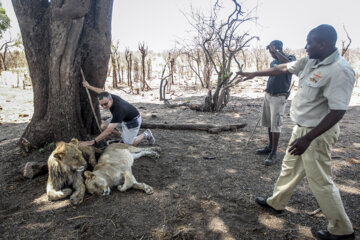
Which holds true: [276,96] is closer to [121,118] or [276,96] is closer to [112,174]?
[121,118]

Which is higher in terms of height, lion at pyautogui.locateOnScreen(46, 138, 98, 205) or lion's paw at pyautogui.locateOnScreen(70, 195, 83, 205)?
lion at pyautogui.locateOnScreen(46, 138, 98, 205)

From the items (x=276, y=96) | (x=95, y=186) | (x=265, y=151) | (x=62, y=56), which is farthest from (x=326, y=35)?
(x=62, y=56)

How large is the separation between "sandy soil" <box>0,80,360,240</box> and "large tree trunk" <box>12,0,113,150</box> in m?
0.65

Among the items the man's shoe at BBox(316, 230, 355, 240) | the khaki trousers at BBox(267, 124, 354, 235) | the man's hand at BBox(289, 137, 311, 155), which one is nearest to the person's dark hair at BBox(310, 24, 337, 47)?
the khaki trousers at BBox(267, 124, 354, 235)

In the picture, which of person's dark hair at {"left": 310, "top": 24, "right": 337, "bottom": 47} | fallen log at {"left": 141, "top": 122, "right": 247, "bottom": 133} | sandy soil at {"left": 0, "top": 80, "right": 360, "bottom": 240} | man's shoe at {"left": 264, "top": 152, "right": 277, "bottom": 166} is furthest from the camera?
fallen log at {"left": 141, "top": 122, "right": 247, "bottom": 133}

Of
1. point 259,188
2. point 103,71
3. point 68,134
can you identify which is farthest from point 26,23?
point 259,188

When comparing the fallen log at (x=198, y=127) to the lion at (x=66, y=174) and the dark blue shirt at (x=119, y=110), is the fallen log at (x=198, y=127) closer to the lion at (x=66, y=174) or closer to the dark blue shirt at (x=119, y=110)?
the dark blue shirt at (x=119, y=110)

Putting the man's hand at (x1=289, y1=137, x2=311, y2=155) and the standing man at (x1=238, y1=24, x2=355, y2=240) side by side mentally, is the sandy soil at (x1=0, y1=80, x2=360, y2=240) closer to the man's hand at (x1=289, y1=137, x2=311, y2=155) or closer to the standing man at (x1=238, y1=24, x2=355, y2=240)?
the standing man at (x1=238, y1=24, x2=355, y2=240)

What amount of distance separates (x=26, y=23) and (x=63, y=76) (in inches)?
45.9

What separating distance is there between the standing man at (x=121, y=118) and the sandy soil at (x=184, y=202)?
0.64m

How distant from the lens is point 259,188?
3477mm

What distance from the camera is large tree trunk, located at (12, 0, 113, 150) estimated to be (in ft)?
13.4

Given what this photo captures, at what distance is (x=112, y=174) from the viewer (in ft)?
11.2

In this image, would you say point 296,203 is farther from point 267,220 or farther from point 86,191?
point 86,191
